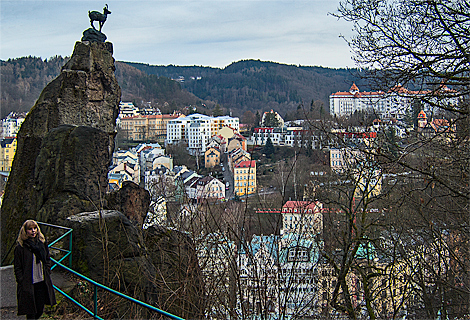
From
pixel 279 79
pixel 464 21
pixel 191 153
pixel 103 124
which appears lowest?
pixel 191 153

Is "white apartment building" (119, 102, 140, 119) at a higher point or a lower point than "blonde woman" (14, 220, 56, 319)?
higher

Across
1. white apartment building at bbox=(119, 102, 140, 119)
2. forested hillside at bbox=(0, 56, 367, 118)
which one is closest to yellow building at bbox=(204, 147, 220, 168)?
white apartment building at bbox=(119, 102, 140, 119)

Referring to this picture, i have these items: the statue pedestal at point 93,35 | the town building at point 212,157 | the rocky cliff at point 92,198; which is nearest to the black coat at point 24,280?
the rocky cliff at point 92,198

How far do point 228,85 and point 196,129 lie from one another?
100m

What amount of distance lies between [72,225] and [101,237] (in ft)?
1.36

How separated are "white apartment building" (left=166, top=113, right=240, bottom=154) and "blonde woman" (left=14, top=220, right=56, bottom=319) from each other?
7556 cm

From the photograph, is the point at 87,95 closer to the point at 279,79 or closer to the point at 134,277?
the point at 134,277

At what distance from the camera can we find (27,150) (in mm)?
7855

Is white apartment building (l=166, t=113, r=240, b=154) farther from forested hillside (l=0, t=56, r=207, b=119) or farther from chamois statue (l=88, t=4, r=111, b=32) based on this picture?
chamois statue (l=88, t=4, r=111, b=32)

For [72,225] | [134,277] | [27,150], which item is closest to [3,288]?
[72,225]

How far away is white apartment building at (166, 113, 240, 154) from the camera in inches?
3278

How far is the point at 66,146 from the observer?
22.5ft

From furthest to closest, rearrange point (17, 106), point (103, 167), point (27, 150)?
point (17, 106) → point (27, 150) → point (103, 167)

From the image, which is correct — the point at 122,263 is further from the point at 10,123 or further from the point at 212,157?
the point at 10,123
